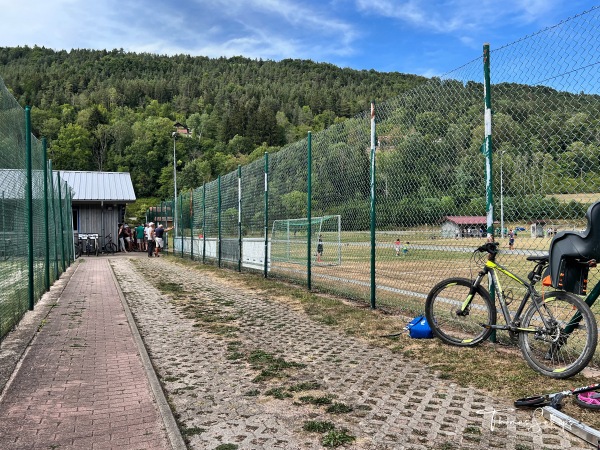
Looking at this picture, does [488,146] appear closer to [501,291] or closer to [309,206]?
[501,291]

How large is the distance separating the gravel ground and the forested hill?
7367 cm

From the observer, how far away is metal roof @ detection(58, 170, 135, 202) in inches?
1232

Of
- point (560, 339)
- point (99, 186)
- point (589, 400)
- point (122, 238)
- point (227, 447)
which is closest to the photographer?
point (227, 447)

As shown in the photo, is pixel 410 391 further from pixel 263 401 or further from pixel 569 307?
pixel 569 307

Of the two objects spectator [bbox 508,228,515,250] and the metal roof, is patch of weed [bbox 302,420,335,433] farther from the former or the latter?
the metal roof

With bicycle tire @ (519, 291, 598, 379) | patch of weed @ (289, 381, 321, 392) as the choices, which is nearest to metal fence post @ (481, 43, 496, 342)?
bicycle tire @ (519, 291, 598, 379)

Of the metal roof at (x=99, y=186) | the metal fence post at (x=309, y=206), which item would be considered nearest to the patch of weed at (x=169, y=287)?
the metal fence post at (x=309, y=206)

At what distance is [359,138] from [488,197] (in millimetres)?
3324

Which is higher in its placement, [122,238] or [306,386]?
[122,238]

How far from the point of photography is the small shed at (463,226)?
19.6ft

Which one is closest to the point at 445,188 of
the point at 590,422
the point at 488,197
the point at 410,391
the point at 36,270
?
the point at 488,197

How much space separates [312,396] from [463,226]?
10.4 ft

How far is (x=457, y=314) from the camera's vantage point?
583cm

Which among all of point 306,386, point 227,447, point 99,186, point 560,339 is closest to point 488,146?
point 560,339
